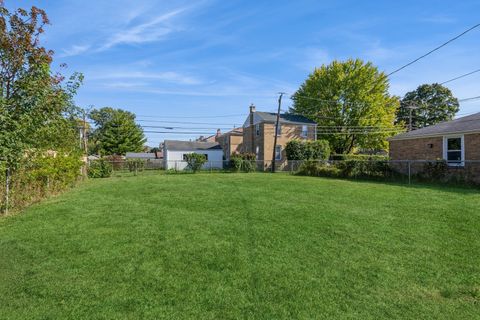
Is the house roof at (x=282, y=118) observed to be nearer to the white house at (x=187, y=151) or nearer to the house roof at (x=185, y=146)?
the white house at (x=187, y=151)

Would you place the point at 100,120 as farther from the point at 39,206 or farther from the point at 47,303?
the point at 47,303

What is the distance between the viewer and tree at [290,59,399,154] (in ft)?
117

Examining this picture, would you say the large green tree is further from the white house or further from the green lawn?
the white house

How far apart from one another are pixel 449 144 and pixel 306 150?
1454 cm

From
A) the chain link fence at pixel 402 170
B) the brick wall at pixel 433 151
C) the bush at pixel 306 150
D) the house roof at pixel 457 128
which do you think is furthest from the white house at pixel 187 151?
the house roof at pixel 457 128

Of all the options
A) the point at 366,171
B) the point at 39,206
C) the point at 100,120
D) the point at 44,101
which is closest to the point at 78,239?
the point at 44,101

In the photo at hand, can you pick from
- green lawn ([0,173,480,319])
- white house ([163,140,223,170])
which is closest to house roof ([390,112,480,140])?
green lawn ([0,173,480,319])

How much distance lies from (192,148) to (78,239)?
1318 inches

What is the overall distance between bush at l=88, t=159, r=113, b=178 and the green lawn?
15.5 meters

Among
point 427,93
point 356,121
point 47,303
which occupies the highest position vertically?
point 427,93

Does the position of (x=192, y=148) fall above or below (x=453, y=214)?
above

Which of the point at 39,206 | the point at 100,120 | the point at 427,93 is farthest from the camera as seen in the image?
the point at 100,120

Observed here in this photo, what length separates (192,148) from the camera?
3878cm

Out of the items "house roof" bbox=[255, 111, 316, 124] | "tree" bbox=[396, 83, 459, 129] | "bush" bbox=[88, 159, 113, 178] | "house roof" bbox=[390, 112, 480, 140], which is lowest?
"bush" bbox=[88, 159, 113, 178]
